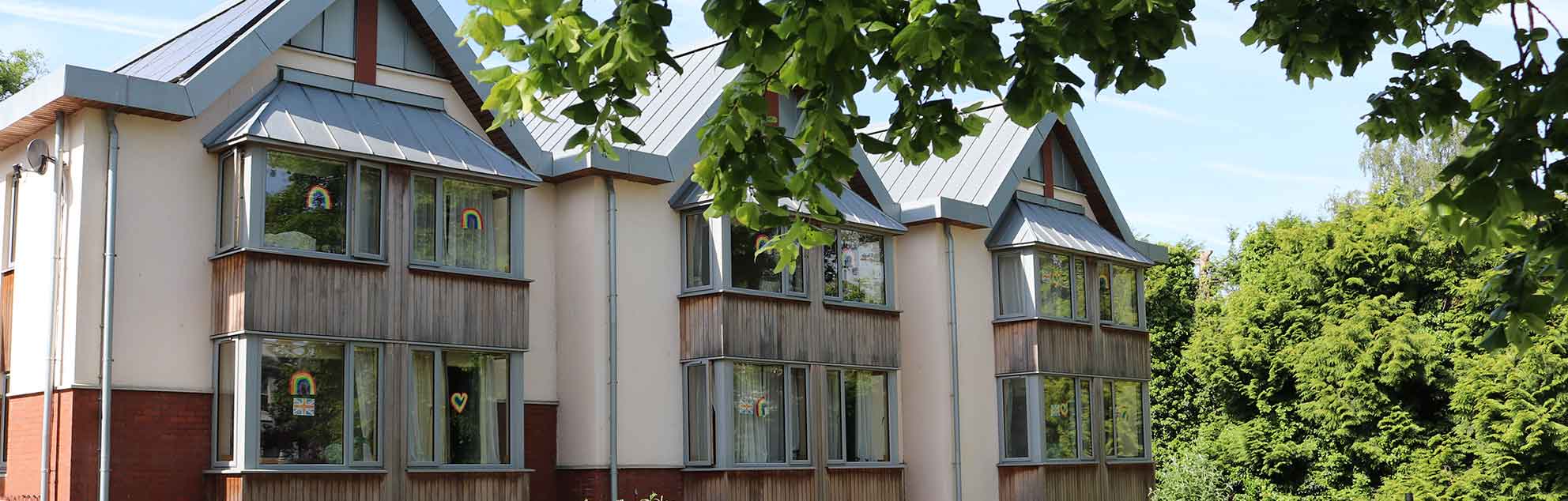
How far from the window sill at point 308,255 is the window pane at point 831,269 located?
7297 mm

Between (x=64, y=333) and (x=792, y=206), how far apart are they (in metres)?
9.61

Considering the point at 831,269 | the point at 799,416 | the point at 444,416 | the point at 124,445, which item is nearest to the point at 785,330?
the point at 799,416

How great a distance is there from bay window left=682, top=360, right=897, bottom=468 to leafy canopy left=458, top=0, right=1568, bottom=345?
42.5 feet

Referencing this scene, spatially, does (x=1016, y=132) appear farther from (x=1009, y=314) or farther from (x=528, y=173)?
(x=528, y=173)

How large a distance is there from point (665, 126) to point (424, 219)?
5110 millimetres

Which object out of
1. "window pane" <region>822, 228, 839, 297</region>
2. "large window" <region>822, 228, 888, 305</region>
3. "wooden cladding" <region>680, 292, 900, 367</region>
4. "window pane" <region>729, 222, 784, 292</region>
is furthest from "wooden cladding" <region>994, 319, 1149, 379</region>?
"window pane" <region>729, 222, 784, 292</region>

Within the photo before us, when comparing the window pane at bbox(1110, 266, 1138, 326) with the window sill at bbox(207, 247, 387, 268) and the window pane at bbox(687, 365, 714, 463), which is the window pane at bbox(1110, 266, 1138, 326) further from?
the window sill at bbox(207, 247, 387, 268)

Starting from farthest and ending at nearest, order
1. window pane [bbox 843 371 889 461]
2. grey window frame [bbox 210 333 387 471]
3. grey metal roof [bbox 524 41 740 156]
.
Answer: window pane [bbox 843 371 889 461] < grey metal roof [bbox 524 41 740 156] < grey window frame [bbox 210 333 387 471]

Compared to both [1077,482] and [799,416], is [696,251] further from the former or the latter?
[1077,482]

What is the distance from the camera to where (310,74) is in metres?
18.1

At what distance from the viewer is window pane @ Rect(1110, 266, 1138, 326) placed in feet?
90.8

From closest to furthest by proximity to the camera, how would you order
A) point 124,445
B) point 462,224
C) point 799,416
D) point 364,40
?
point 124,445
point 364,40
point 462,224
point 799,416

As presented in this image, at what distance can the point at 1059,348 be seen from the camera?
26.0m

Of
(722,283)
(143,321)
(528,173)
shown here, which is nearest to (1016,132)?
(722,283)
